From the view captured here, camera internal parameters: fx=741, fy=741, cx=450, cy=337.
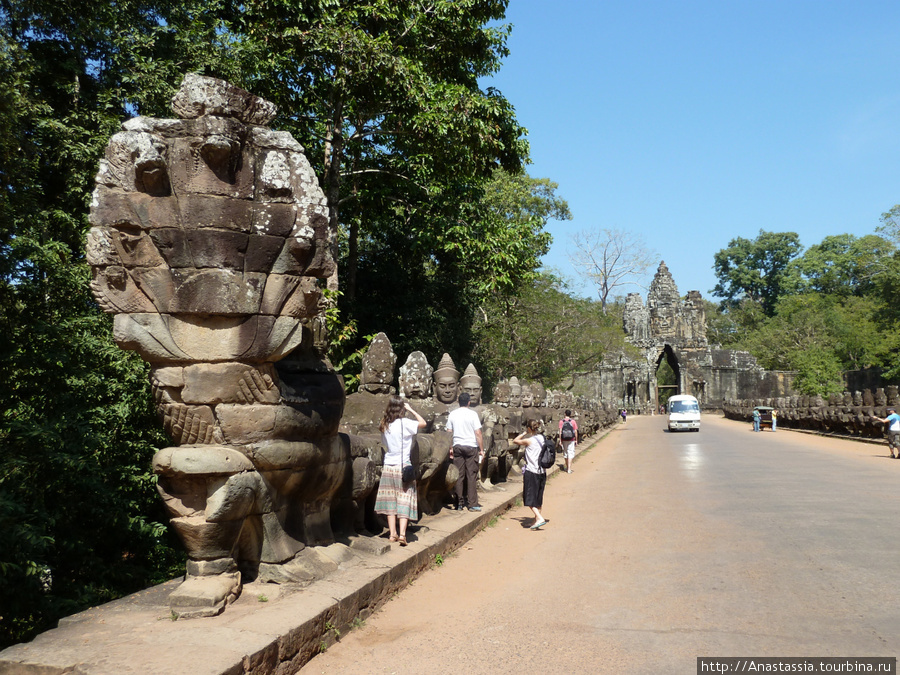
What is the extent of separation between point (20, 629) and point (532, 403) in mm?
12399

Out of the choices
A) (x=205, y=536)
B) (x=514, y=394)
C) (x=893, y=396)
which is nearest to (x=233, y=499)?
(x=205, y=536)

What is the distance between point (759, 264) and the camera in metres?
81.4

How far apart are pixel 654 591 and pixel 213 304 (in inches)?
149

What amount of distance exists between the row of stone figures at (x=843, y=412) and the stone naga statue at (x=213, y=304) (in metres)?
21.1

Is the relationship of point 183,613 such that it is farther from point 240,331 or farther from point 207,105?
point 207,105

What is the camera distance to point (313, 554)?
4926mm

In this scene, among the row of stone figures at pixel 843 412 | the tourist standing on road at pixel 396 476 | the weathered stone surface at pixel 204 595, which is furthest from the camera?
the row of stone figures at pixel 843 412

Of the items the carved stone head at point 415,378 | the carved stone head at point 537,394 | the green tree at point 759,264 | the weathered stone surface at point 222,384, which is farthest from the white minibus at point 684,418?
the green tree at point 759,264

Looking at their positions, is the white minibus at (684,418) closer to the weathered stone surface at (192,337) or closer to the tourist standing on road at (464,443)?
the tourist standing on road at (464,443)

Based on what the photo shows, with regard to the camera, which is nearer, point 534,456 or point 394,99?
point 534,456

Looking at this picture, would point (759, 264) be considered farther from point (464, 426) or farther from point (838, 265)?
point (464, 426)

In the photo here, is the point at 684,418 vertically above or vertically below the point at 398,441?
below

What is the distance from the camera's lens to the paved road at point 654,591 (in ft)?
13.6

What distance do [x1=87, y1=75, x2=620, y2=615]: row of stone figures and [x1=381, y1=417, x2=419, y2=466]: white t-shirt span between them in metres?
1.58
